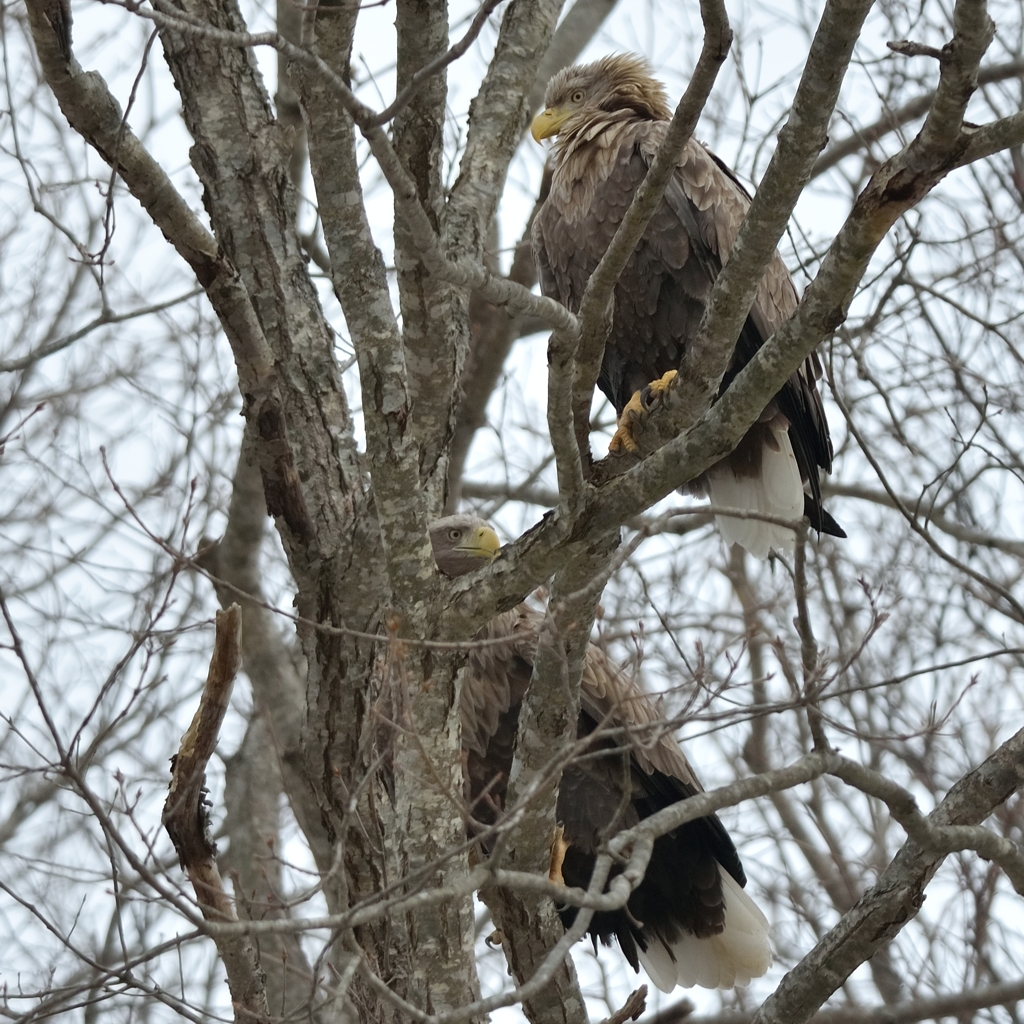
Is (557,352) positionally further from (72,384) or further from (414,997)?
(72,384)

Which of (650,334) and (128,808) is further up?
(650,334)

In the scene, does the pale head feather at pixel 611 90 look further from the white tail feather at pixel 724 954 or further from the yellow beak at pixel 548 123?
the white tail feather at pixel 724 954

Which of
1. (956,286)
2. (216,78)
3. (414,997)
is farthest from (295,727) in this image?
(956,286)

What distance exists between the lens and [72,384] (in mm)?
8625

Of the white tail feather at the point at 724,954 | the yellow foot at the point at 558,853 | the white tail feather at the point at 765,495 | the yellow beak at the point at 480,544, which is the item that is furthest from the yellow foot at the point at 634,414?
the white tail feather at the point at 724,954

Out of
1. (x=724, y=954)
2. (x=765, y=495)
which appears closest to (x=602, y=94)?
(x=765, y=495)

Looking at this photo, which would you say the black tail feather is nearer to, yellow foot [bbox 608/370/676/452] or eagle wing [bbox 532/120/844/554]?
eagle wing [bbox 532/120/844/554]

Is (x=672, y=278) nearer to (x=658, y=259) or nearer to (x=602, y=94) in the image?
(x=658, y=259)

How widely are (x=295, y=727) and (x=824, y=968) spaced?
267 centimetres

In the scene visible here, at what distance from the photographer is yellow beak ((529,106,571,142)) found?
5.29 m

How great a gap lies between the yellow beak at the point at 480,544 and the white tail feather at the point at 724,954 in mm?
1548

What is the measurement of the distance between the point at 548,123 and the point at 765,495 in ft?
5.94

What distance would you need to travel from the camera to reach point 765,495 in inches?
194

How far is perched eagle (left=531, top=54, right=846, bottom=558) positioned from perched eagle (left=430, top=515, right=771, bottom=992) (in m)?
0.90
